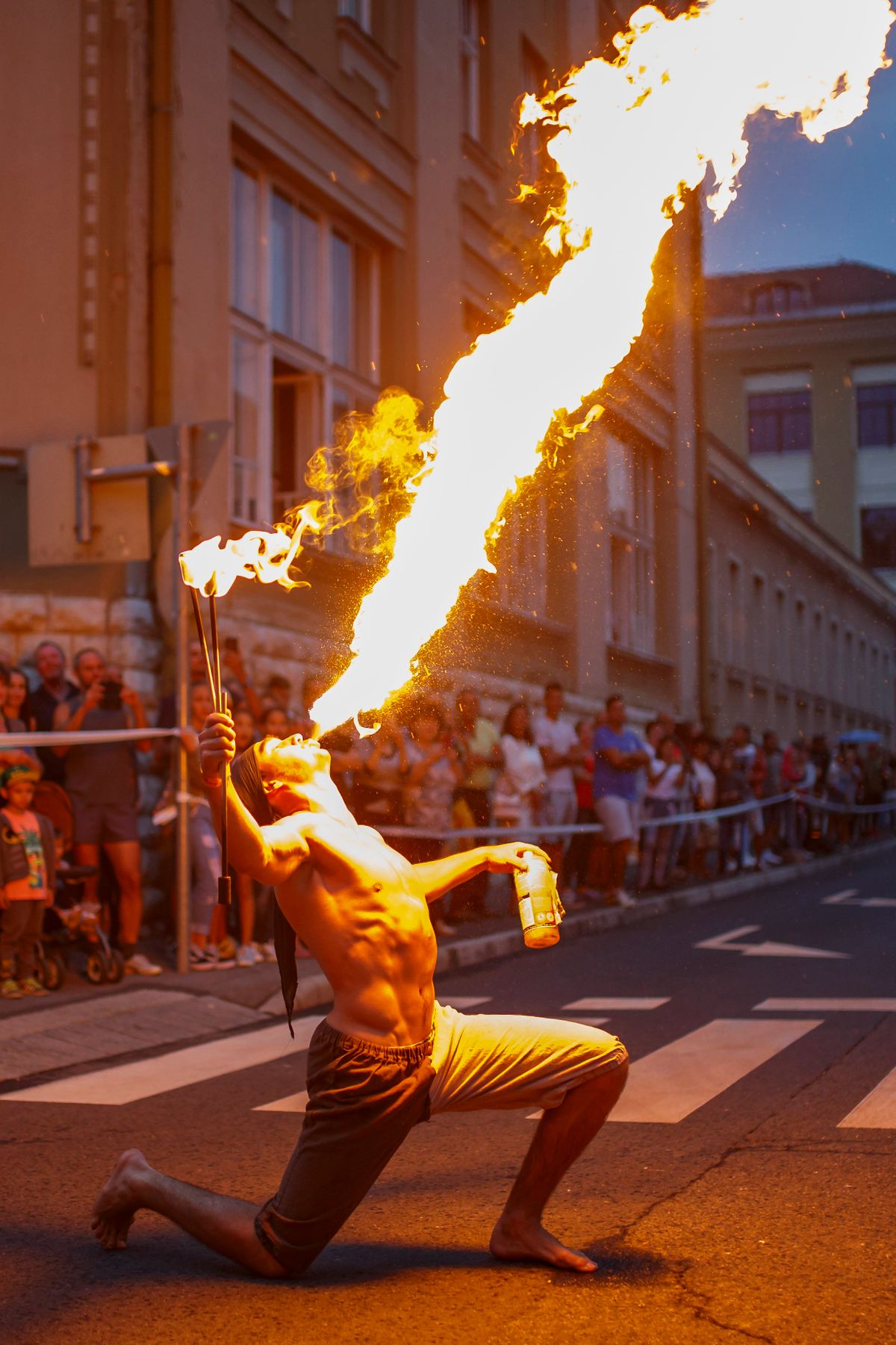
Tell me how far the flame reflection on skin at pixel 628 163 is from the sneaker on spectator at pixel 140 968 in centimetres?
417

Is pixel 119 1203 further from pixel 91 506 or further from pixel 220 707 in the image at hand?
pixel 91 506

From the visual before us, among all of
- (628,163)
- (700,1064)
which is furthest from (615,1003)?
(628,163)

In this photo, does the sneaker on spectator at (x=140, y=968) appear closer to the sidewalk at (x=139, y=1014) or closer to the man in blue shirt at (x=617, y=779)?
the sidewalk at (x=139, y=1014)

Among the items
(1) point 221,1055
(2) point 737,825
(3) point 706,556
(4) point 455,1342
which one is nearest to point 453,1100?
(4) point 455,1342

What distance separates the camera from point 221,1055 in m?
8.70

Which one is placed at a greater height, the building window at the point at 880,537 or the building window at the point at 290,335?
the building window at the point at 880,537

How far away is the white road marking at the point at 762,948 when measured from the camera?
494 inches

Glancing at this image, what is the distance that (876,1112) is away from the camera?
6.61 metres

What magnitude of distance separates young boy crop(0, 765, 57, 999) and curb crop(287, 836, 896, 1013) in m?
1.63

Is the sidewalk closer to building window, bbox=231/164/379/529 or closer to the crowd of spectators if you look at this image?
the crowd of spectators

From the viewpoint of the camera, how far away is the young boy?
987 centimetres

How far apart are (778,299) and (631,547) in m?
29.6

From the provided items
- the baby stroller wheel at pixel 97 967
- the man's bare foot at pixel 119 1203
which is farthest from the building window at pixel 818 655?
the man's bare foot at pixel 119 1203

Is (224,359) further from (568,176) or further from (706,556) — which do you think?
(706,556)
